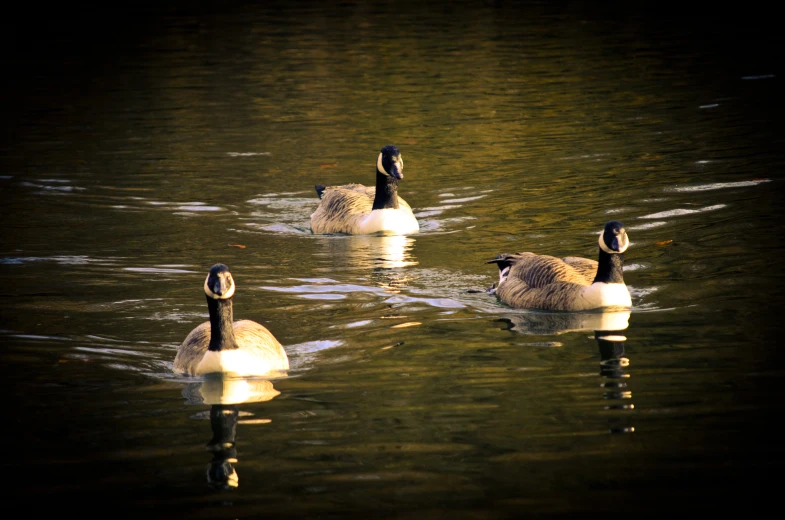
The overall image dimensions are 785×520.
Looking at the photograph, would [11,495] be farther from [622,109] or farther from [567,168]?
[622,109]

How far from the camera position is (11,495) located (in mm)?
8336

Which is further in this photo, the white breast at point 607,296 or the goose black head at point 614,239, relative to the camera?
the white breast at point 607,296

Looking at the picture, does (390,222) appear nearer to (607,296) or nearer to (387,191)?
(387,191)

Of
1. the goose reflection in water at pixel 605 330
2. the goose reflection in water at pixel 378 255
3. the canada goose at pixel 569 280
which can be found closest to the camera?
the goose reflection in water at pixel 605 330

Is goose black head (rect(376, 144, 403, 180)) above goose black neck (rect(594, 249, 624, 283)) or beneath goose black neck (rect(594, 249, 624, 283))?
above

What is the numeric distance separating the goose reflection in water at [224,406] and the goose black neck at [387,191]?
312 inches

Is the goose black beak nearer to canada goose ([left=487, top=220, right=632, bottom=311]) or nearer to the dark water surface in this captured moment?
the dark water surface

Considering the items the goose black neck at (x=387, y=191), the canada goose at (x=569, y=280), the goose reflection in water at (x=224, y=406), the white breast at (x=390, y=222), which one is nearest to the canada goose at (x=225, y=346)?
the goose reflection in water at (x=224, y=406)

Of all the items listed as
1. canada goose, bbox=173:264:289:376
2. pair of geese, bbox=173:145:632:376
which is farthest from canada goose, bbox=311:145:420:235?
canada goose, bbox=173:264:289:376

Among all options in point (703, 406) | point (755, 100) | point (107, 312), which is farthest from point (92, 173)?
point (703, 406)

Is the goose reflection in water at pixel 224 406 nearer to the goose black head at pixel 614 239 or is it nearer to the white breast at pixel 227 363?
the white breast at pixel 227 363

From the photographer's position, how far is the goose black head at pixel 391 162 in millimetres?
18391

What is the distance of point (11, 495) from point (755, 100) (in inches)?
898

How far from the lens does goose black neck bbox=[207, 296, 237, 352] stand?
1090 centimetres
